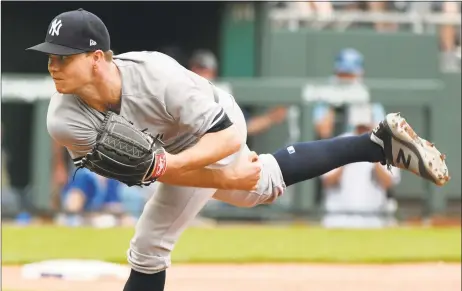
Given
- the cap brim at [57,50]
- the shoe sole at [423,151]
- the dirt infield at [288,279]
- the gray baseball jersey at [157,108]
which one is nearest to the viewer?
the cap brim at [57,50]

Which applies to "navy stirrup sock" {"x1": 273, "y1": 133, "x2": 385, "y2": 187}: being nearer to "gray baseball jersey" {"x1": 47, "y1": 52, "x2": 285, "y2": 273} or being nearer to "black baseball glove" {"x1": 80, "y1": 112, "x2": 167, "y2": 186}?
"gray baseball jersey" {"x1": 47, "y1": 52, "x2": 285, "y2": 273}

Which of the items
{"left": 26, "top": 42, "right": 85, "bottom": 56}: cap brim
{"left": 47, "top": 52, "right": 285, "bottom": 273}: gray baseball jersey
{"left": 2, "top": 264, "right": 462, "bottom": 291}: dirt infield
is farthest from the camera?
{"left": 2, "top": 264, "right": 462, "bottom": 291}: dirt infield

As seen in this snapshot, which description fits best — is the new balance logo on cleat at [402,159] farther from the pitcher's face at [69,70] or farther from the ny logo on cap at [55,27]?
the ny logo on cap at [55,27]

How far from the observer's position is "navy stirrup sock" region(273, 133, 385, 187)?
4.80 meters

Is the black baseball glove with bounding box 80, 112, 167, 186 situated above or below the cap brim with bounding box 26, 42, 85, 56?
below

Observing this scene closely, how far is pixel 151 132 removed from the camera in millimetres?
4312

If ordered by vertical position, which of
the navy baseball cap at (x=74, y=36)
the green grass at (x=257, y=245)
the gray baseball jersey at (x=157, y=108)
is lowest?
the green grass at (x=257, y=245)

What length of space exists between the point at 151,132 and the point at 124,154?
0.39m

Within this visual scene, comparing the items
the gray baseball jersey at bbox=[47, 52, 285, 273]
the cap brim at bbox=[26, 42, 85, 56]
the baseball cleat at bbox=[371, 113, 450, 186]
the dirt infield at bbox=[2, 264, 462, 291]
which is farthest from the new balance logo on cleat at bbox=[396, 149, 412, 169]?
the cap brim at bbox=[26, 42, 85, 56]

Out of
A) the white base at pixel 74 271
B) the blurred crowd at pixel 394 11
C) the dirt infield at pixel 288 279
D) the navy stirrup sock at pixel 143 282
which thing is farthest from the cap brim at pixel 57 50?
the blurred crowd at pixel 394 11

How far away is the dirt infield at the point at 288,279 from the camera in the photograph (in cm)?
602

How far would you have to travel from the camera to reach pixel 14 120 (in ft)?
38.3

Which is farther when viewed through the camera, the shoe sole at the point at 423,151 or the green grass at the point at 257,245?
the green grass at the point at 257,245

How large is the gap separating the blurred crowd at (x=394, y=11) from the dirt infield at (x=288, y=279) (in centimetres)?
489
